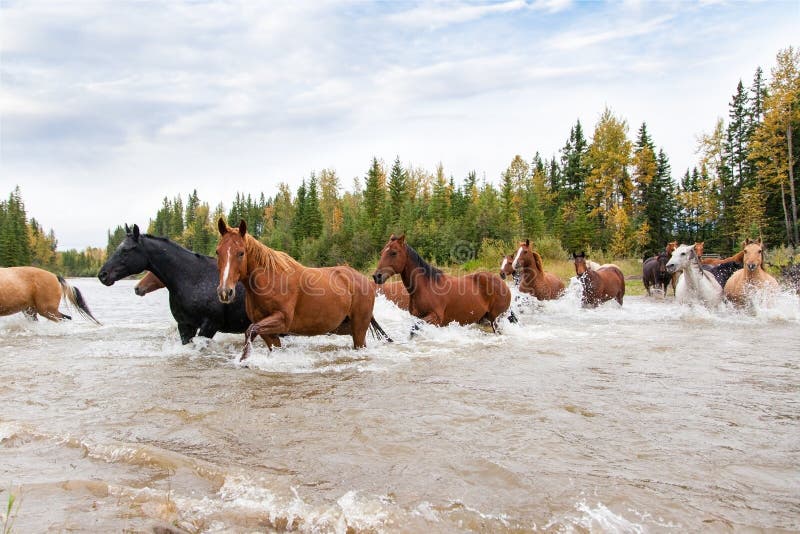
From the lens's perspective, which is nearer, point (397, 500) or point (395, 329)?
point (397, 500)

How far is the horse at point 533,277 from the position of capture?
40.4 ft

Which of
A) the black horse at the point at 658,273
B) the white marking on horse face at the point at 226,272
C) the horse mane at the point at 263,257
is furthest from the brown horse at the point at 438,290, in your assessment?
the black horse at the point at 658,273

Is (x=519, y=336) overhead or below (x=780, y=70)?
below

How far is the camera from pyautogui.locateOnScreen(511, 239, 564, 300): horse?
12312mm

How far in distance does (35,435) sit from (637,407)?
14.9ft

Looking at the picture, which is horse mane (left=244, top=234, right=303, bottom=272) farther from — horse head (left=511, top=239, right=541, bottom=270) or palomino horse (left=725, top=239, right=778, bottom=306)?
palomino horse (left=725, top=239, right=778, bottom=306)

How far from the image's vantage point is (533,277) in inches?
507

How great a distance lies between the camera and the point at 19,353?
7164mm

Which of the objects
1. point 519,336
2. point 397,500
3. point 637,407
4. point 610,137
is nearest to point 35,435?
point 397,500

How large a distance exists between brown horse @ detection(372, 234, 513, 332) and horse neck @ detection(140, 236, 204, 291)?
2785 millimetres

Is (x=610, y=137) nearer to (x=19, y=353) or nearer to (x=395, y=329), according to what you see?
(x=395, y=329)

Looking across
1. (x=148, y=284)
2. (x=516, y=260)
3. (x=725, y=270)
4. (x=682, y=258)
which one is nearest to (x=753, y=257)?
(x=682, y=258)

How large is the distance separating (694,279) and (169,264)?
38.2 feet

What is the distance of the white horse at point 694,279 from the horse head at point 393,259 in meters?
7.43
